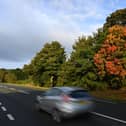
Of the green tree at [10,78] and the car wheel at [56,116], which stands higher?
the green tree at [10,78]

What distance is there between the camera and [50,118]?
1564cm

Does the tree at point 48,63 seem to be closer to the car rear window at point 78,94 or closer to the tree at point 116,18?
the tree at point 116,18

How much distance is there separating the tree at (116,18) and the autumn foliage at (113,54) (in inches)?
424

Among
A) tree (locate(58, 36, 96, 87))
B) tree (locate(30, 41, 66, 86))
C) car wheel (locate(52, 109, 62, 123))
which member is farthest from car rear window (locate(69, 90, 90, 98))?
tree (locate(30, 41, 66, 86))

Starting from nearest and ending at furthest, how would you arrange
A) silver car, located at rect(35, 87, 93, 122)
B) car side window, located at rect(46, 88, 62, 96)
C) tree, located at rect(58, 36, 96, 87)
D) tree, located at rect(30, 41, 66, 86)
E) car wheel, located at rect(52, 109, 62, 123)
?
car wheel, located at rect(52, 109, 62, 123) → silver car, located at rect(35, 87, 93, 122) → car side window, located at rect(46, 88, 62, 96) → tree, located at rect(58, 36, 96, 87) → tree, located at rect(30, 41, 66, 86)

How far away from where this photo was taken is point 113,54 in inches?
1725

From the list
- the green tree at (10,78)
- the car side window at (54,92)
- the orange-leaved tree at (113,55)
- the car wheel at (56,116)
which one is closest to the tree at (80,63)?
the orange-leaved tree at (113,55)

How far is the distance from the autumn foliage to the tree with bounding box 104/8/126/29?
35.4 feet

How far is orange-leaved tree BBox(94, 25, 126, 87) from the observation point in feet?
140

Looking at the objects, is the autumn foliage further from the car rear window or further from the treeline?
the car rear window

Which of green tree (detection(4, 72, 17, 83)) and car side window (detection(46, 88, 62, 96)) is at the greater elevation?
green tree (detection(4, 72, 17, 83))

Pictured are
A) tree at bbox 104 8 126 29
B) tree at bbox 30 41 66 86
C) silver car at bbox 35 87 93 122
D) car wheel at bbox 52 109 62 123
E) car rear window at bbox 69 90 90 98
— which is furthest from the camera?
tree at bbox 30 41 66 86

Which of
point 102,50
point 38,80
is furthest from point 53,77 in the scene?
point 102,50

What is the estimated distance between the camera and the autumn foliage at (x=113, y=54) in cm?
4281
